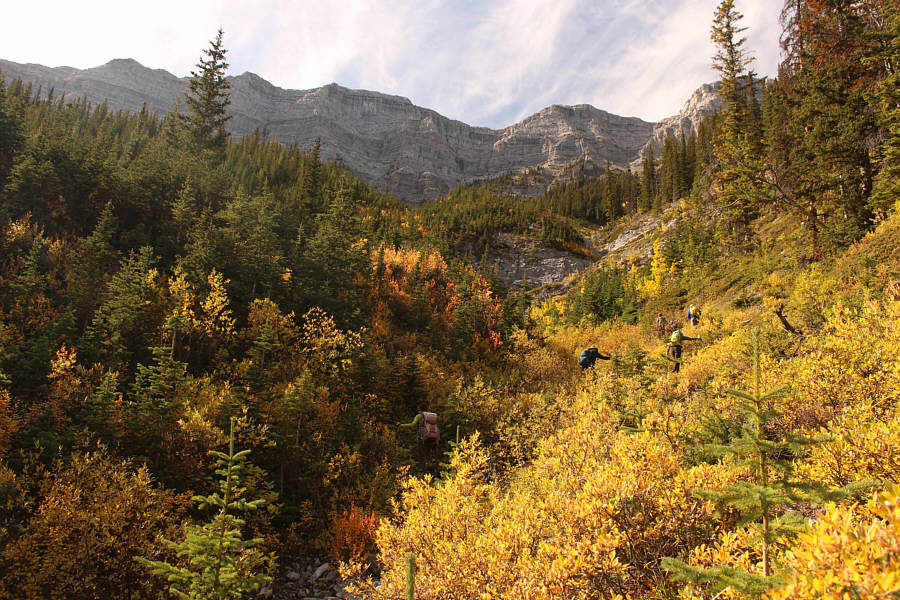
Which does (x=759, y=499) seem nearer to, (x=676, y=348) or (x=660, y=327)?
(x=676, y=348)

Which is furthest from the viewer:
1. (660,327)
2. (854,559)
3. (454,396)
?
(660,327)

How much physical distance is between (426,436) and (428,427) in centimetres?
64

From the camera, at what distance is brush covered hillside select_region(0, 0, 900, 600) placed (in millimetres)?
7613

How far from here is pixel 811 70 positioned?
23.3 m

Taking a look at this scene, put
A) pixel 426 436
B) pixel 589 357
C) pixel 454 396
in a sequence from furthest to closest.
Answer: pixel 589 357, pixel 454 396, pixel 426 436

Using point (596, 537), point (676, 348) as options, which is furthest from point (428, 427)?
point (596, 537)

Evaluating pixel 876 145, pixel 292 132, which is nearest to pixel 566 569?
pixel 876 145

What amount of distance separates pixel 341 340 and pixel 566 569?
2358 centimetres

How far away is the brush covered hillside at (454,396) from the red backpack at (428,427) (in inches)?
25.8

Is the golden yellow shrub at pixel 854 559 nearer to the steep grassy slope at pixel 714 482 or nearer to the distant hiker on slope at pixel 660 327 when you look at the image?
the steep grassy slope at pixel 714 482

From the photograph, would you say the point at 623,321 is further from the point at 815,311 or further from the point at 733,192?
the point at 815,311

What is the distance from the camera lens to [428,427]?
95.6 ft

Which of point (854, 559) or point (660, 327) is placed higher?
point (660, 327)

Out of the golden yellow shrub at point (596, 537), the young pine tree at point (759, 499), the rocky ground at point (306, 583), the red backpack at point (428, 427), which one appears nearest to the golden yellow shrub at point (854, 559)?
the young pine tree at point (759, 499)
